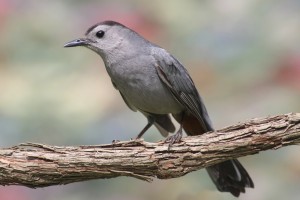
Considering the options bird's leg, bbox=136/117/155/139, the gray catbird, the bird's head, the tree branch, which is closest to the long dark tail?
the gray catbird

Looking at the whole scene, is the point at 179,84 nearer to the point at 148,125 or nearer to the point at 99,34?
the point at 148,125

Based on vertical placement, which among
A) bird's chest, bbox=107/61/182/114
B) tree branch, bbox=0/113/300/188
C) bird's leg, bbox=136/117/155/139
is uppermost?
bird's chest, bbox=107/61/182/114

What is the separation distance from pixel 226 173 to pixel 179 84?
46 cm

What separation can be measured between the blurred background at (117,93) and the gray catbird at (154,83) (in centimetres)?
17

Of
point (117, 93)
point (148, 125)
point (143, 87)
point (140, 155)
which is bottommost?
point (140, 155)

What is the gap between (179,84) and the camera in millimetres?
4070

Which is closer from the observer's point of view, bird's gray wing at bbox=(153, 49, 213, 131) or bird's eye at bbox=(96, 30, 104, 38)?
bird's gray wing at bbox=(153, 49, 213, 131)

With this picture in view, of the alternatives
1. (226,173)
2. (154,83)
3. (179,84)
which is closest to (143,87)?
(154,83)

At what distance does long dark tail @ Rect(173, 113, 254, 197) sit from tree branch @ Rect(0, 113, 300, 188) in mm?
656

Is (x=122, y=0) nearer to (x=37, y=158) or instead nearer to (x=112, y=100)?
(x=112, y=100)

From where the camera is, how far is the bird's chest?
4020 millimetres

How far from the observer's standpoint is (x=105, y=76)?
5.13 metres

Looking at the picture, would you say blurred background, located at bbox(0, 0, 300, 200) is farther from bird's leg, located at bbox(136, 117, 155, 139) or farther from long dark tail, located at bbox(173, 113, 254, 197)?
bird's leg, located at bbox(136, 117, 155, 139)

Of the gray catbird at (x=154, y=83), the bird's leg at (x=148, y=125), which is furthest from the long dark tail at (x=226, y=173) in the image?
the bird's leg at (x=148, y=125)
